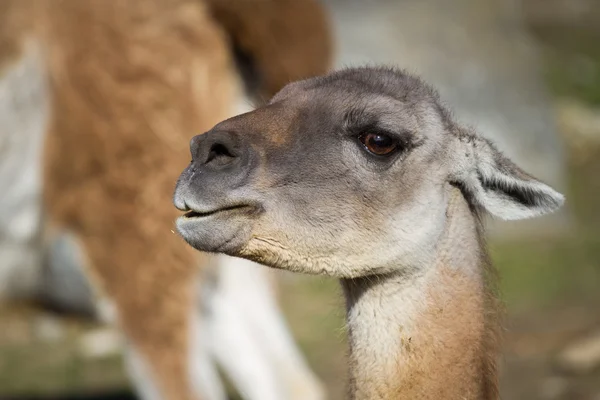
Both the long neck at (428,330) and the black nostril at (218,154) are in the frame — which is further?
the long neck at (428,330)

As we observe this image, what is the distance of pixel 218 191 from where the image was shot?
7.98 feet

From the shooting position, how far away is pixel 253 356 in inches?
196

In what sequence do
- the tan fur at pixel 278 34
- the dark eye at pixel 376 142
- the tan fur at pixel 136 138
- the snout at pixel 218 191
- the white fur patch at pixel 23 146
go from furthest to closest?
the white fur patch at pixel 23 146
the tan fur at pixel 278 34
the tan fur at pixel 136 138
the dark eye at pixel 376 142
the snout at pixel 218 191

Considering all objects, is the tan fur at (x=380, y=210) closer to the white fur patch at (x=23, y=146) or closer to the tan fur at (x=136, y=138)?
the tan fur at (x=136, y=138)

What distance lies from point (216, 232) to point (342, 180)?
38cm

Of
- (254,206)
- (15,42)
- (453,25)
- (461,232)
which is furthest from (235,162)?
(453,25)

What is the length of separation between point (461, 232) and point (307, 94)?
1.91ft

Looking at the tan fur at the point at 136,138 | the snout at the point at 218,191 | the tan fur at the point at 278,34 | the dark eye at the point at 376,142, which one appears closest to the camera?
the snout at the point at 218,191

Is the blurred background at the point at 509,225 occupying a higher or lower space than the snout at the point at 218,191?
higher

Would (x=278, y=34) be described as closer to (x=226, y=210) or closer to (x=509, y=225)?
(x=226, y=210)

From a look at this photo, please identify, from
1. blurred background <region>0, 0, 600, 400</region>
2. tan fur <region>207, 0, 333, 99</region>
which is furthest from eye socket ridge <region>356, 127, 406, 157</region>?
tan fur <region>207, 0, 333, 99</region>

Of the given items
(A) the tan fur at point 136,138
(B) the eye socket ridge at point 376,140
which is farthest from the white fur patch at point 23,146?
(B) the eye socket ridge at point 376,140

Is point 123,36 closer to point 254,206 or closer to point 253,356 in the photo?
point 253,356

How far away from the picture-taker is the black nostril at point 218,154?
2457 millimetres
